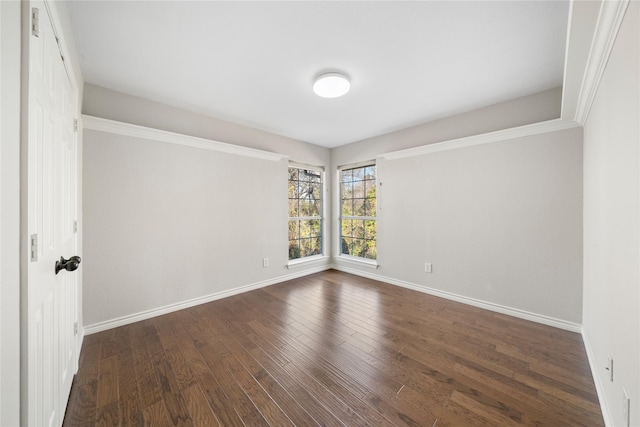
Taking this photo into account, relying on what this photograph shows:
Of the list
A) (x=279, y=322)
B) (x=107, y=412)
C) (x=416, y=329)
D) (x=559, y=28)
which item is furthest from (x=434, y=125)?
(x=107, y=412)

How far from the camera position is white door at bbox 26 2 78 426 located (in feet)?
2.87

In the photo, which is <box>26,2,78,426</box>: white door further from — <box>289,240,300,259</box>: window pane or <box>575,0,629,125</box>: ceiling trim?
<box>289,240,300,259</box>: window pane

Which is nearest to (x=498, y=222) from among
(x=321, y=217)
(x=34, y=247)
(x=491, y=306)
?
(x=491, y=306)

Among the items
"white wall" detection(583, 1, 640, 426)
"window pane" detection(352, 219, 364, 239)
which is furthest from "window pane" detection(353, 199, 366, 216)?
"white wall" detection(583, 1, 640, 426)

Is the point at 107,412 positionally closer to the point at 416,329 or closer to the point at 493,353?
the point at 416,329

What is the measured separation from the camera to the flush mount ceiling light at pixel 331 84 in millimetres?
2229

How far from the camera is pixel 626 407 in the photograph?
1.09m

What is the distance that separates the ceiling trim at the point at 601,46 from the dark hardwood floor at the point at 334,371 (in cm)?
209

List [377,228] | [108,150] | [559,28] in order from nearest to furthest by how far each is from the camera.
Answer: [559,28], [108,150], [377,228]

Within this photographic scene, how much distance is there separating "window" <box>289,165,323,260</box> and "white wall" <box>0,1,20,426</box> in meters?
3.52

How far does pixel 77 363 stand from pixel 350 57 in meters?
3.28

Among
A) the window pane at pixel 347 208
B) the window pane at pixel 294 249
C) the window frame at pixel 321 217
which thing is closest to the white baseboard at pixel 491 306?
the window frame at pixel 321 217

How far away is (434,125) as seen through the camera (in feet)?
11.3

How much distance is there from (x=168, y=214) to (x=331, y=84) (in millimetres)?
2353
